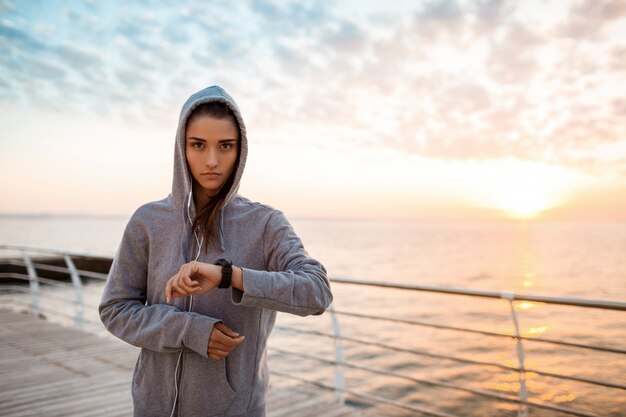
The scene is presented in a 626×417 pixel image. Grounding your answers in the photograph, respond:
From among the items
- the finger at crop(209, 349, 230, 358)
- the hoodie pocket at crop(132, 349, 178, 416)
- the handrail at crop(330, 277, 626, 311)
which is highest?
the handrail at crop(330, 277, 626, 311)

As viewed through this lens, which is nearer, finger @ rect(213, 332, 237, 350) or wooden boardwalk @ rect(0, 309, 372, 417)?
finger @ rect(213, 332, 237, 350)

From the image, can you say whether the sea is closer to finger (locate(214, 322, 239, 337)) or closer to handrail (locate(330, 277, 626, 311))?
handrail (locate(330, 277, 626, 311))

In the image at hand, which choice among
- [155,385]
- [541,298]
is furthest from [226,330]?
[541,298]

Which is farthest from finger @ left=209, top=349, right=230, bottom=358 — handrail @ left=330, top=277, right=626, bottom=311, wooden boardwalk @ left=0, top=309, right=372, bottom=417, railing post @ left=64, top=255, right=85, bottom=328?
railing post @ left=64, top=255, right=85, bottom=328

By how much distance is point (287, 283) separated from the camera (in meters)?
1.01

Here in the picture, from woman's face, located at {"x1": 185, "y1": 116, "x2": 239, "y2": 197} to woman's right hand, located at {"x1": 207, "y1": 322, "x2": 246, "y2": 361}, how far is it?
13.8 inches

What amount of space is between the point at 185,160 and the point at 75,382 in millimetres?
3313

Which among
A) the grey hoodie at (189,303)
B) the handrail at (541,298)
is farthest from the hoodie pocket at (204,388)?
the handrail at (541,298)

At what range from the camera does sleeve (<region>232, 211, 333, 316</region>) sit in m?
0.99

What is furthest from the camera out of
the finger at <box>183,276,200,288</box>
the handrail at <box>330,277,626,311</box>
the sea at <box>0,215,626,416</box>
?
the sea at <box>0,215,626,416</box>

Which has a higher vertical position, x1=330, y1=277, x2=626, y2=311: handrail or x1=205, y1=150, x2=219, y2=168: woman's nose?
x1=205, y1=150, x2=219, y2=168: woman's nose

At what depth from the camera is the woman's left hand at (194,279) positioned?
3.09ft

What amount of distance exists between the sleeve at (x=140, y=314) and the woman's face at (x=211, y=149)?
21 centimetres

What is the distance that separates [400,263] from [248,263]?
3415cm
